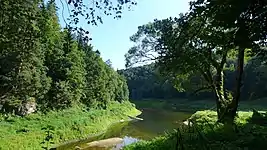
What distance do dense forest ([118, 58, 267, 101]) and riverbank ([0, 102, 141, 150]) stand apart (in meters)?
8.75

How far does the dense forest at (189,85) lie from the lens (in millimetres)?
58375

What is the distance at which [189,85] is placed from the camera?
25.6 metres

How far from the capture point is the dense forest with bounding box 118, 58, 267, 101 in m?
58.4

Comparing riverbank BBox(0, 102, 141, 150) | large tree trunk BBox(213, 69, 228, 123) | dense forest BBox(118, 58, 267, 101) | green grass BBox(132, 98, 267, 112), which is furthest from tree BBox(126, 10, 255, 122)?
green grass BBox(132, 98, 267, 112)

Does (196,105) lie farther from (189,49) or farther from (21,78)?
(189,49)

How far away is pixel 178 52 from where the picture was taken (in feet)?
45.2

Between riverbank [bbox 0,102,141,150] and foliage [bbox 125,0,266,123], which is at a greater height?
foliage [bbox 125,0,266,123]

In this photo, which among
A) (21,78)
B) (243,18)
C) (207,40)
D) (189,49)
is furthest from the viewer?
(21,78)

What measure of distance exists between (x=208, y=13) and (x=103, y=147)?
19.4m

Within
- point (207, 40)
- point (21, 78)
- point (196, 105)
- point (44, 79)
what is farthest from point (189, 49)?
point (196, 105)

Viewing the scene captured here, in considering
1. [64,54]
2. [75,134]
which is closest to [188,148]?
[75,134]

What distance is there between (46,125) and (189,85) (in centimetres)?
1202

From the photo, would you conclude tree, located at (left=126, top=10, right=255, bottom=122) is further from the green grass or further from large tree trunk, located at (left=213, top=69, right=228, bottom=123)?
the green grass

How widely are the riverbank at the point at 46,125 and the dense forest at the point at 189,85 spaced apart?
8.75m
